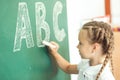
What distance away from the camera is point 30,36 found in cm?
119

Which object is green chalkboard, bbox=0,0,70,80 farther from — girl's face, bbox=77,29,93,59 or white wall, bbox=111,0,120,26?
white wall, bbox=111,0,120,26

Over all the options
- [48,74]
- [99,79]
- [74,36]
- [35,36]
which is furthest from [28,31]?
[74,36]

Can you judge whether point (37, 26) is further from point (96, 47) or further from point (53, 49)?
point (96, 47)

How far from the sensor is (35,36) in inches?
48.1

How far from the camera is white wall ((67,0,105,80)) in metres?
1.57

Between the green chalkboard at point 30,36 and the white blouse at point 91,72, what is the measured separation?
0.46 ft

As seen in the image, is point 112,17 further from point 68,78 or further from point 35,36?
point 35,36

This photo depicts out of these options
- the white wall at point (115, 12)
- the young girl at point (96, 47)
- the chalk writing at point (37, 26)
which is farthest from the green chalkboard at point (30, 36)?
the white wall at point (115, 12)

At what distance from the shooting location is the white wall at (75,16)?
157 centimetres

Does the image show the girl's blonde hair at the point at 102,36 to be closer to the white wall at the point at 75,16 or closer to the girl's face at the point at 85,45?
the girl's face at the point at 85,45

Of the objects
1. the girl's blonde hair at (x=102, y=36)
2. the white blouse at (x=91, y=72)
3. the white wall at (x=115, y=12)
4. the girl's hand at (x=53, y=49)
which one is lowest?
the white blouse at (x=91, y=72)

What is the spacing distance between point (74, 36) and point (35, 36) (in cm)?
44

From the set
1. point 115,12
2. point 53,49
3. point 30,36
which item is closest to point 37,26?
point 30,36

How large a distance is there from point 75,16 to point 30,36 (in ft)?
1.66
